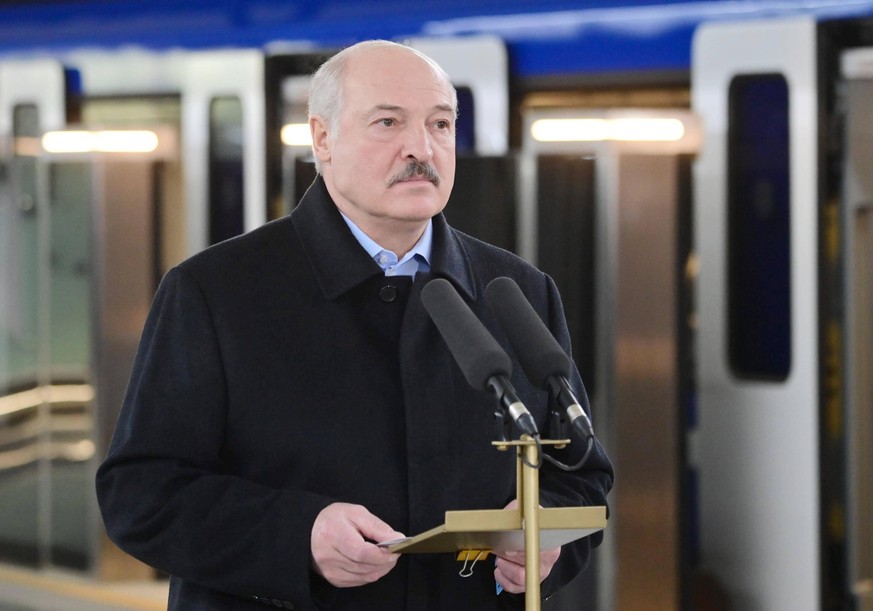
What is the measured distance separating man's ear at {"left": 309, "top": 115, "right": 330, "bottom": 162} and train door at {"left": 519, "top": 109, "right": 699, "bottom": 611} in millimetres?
1858

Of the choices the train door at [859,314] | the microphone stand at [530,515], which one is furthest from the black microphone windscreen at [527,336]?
the train door at [859,314]

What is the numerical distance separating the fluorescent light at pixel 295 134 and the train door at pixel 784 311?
1319 millimetres

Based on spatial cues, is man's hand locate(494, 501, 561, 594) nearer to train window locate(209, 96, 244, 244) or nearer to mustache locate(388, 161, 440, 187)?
mustache locate(388, 161, 440, 187)

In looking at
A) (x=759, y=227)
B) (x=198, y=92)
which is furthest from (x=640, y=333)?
(x=198, y=92)

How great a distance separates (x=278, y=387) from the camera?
6.35ft

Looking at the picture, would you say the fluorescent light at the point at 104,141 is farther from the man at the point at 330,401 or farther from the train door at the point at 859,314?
the man at the point at 330,401

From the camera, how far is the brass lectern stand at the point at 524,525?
4.95 ft

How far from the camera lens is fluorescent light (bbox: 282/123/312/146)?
15.1 feet

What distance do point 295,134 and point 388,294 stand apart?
8.87 feet

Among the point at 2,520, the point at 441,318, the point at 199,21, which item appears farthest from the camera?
the point at 2,520

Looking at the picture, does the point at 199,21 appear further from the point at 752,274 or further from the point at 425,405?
the point at 425,405

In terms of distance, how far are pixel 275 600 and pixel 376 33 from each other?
2785 mm

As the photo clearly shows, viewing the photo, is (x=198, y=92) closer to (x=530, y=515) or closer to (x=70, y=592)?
(x=70, y=592)

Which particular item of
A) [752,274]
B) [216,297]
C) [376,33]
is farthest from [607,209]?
[216,297]
